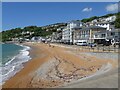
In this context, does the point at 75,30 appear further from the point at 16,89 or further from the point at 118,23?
the point at 16,89

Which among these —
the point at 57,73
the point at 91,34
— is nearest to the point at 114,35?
the point at 91,34

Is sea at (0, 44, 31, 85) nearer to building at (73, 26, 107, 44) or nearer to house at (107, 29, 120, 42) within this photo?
house at (107, 29, 120, 42)

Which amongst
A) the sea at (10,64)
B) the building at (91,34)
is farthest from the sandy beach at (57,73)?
the building at (91,34)

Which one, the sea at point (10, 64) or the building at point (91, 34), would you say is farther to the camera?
the building at point (91, 34)

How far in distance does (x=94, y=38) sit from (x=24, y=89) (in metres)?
66.0

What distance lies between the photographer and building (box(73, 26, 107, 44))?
79.6 metres

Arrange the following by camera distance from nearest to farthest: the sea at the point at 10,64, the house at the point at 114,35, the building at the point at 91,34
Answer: the sea at the point at 10,64, the house at the point at 114,35, the building at the point at 91,34

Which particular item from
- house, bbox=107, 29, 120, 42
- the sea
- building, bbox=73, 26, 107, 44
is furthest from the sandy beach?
building, bbox=73, 26, 107, 44

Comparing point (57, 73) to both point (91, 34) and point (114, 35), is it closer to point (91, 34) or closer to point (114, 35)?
point (114, 35)

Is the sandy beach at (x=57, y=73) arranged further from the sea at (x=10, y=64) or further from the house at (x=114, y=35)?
the house at (x=114, y=35)

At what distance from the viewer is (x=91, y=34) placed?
85.2m

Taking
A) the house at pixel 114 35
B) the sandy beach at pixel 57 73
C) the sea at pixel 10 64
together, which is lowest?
the sea at pixel 10 64

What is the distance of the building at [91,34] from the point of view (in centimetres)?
7956

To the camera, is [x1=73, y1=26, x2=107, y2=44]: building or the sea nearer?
the sea
